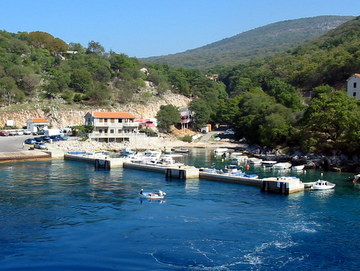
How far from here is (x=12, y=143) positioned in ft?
243

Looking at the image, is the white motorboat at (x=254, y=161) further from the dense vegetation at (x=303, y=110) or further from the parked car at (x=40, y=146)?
the parked car at (x=40, y=146)

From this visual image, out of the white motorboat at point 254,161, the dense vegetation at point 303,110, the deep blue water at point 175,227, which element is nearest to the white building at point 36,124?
the dense vegetation at point 303,110

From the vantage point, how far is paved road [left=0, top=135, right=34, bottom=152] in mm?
68250

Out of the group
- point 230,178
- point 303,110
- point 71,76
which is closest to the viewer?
point 230,178

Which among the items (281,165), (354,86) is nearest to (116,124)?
(281,165)

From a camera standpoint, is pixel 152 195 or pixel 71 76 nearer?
pixel 152 195

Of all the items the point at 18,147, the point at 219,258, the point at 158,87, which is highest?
the point at 158,87

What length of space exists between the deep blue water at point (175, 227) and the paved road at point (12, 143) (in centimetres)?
2389

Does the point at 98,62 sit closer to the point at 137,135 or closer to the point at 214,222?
the point at 137,135

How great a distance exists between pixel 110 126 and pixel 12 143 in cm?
1883

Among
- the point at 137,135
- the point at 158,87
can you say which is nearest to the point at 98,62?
the point at 158,87

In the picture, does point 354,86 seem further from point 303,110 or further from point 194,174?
point 194,174

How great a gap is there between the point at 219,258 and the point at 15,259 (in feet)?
38.0

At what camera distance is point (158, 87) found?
127 metres
